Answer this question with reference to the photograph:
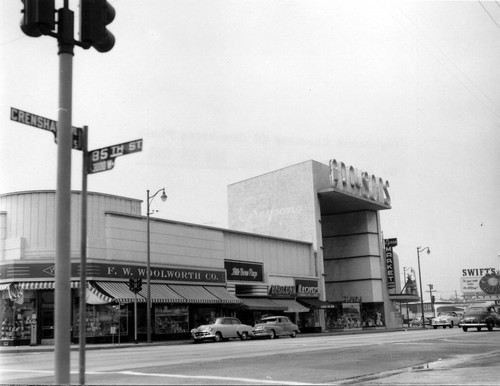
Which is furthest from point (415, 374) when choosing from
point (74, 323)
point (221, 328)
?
point (74, 323)

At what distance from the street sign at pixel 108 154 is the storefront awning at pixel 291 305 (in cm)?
4301

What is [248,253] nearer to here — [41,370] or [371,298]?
[371,298]

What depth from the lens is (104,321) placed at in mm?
36312

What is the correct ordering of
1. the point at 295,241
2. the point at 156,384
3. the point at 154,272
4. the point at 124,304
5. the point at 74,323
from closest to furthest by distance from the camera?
the point at 156,384 → the point at 74,323 → the point at 124,304 → the point at 154,272 → the point at 295,241

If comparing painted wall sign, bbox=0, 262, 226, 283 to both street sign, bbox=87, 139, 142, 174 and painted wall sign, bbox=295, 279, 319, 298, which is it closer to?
painted wall sign, bbox=295, 279, 319, 298

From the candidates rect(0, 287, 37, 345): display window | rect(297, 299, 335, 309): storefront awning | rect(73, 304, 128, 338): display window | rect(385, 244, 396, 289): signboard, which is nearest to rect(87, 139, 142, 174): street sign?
rect(73, 304, 128, 338): display window

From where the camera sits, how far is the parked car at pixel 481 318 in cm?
3662

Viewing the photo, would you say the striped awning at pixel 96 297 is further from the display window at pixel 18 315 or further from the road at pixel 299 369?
the road at pixel 299 369

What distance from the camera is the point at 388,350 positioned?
20641 millimetres

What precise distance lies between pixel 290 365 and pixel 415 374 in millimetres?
3367

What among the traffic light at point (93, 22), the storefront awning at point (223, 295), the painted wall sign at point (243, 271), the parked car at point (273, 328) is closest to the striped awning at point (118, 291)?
the parked car at point (273, 328)

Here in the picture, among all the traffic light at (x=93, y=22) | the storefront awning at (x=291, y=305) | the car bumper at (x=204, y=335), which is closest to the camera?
the traffic light at (x=93, y=22)

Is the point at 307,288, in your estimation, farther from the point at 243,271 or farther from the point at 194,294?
the point at 194,294

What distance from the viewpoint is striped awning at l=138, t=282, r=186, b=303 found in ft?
125
